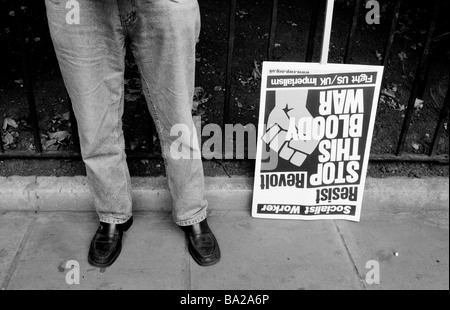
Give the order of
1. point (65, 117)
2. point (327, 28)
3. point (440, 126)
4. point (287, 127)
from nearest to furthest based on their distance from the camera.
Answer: point (327, 28)
point (287, 127)
point (440, 126)
point (65, 117)

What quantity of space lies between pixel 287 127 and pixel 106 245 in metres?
1.15

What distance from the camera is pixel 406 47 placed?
4.17 m

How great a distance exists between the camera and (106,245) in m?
2.53

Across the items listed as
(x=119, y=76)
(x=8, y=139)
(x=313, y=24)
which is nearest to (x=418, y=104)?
(x=313, y=24)

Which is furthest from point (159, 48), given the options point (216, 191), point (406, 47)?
point (406, 47)

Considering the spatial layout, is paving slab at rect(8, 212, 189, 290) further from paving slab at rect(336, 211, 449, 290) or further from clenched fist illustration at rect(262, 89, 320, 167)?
paving slab at rect(336, 211, 449, 290)

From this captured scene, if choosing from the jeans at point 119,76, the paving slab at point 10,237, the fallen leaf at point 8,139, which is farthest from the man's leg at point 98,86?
the fallen leaf at point 8,139

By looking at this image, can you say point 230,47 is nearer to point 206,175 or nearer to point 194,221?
point 206,175

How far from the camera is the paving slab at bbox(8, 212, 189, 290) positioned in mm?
2389

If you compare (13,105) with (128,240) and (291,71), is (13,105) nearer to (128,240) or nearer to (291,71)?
(128,240)

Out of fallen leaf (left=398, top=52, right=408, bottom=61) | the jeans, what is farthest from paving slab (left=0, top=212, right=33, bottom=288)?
fallen leaf (left=398, top=52, right=408, bottom=61)

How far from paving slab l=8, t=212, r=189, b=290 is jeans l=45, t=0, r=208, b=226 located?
181 millimetres

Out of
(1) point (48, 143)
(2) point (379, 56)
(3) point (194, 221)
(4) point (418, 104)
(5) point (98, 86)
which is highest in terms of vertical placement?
(5) point (98, 86)

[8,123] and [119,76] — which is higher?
[119,76]
